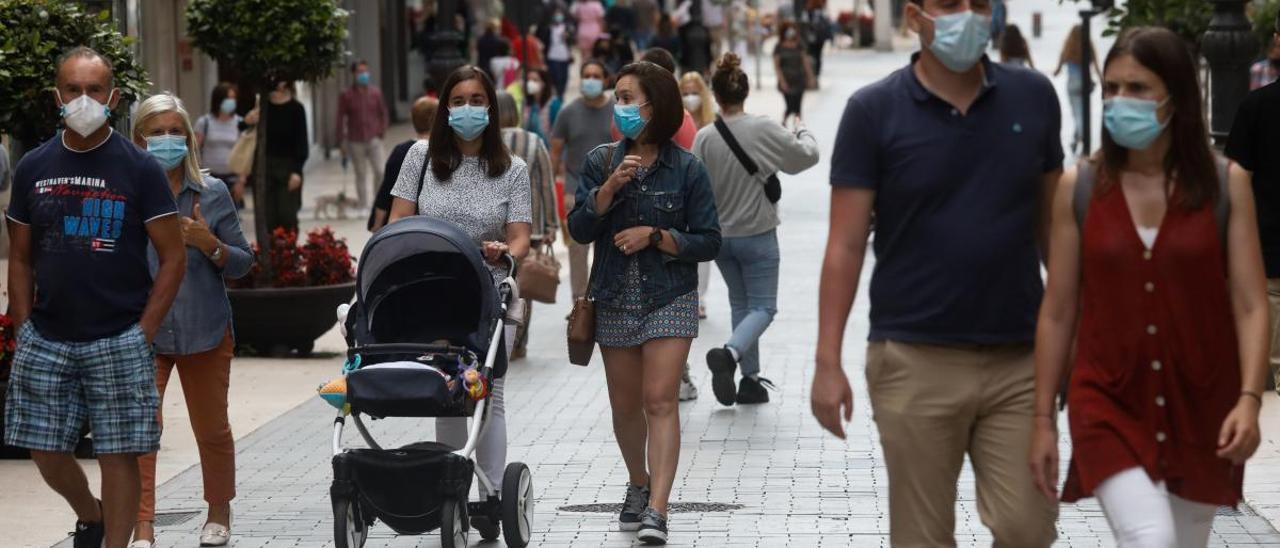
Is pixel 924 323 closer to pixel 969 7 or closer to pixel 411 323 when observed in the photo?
pixel 969 7

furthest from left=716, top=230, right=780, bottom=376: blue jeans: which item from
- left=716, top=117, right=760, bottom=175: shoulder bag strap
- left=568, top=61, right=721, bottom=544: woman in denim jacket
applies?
left=568, top=61, right=721, bottom=544: woman in denim jacket

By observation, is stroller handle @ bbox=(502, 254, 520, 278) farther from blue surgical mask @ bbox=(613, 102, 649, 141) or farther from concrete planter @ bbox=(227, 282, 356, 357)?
concrete planter @ bbox=(227, 282, 356, 357)

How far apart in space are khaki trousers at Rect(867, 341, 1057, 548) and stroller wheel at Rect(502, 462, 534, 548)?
8.51 ft

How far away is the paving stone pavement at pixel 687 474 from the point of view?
786 cm

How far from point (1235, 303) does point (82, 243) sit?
3311mm

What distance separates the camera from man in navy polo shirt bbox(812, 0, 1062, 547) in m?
4.93

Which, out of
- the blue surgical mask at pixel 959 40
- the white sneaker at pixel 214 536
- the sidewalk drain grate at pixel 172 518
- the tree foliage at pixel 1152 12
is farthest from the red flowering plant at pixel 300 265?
the blue surgical mask at pixel 959 40

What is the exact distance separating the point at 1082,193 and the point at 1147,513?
0.71 m

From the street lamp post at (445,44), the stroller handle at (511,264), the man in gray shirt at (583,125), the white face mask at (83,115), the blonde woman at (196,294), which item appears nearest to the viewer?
the white face mask at (83,115)

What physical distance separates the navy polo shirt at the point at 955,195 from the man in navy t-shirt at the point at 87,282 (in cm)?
234

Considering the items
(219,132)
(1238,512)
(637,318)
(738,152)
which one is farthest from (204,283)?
(219,132)

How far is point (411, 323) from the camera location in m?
7.30

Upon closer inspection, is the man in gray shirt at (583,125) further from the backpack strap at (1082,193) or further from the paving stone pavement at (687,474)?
the backpack strap at (1082,193)

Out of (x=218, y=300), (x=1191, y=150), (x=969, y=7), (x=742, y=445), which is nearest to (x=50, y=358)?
(x=218, y=300)
